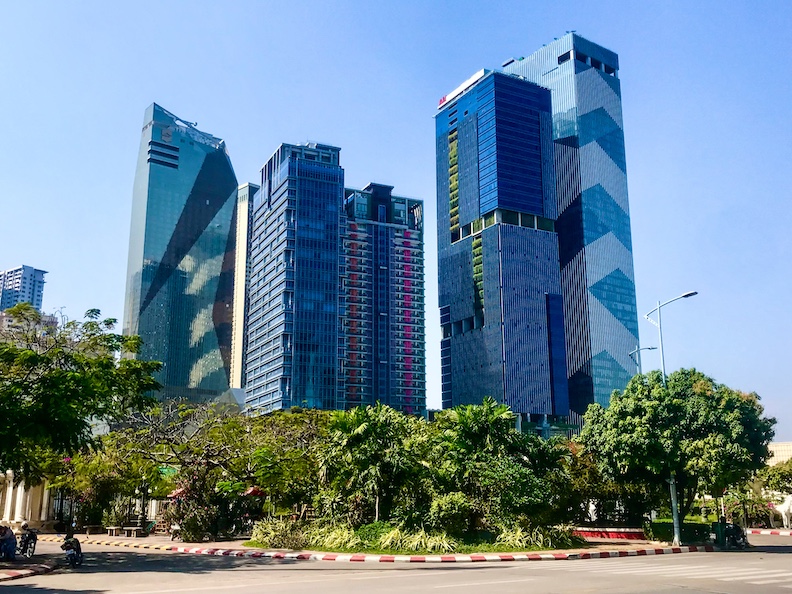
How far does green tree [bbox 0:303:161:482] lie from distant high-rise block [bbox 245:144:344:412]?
126 m

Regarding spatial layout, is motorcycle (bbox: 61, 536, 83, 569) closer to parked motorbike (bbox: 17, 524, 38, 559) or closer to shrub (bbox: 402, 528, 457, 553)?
parked motorbike (bbox: 17, 524, 38, 559)

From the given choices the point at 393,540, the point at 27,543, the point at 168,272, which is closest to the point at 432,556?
the point at 393,540

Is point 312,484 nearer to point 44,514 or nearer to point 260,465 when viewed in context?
point 260,465

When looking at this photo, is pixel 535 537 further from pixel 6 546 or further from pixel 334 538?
pixel 6 546

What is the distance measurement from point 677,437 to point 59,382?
89.5 ft

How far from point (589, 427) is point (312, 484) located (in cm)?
1483

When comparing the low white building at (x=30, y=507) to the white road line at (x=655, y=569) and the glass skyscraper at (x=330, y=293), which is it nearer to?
the white road line at (x=655, y=569)

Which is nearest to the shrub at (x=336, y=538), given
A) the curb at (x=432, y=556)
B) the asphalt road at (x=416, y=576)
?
the curb at (x=432, y=556)

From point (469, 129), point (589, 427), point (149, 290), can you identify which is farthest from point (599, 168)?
point (589, 427)

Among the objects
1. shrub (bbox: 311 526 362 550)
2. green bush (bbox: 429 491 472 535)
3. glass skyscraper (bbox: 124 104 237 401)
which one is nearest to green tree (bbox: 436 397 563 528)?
green bush (bbox: 429 491 472 535)

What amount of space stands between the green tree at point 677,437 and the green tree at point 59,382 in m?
22.3

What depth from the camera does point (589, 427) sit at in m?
36.3

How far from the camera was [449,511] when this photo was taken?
2934cm

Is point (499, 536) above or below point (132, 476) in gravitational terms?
below
